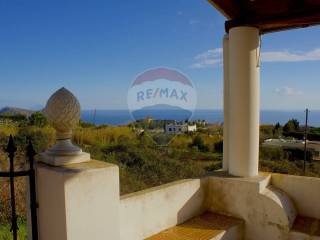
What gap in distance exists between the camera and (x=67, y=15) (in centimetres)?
636

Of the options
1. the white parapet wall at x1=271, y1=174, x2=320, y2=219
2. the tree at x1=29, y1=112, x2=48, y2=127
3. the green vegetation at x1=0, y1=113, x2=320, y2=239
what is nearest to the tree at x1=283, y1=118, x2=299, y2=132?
the green vegetation at x1=0, y1=113, x2=320, y2=239

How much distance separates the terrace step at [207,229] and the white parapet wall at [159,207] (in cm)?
7

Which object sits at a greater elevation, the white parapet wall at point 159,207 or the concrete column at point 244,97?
the concrete column at point 244,97

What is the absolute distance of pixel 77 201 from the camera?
1607 mm

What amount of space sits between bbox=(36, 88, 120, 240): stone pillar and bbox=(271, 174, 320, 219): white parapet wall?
2268mm

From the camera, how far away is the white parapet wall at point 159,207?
8.04ft

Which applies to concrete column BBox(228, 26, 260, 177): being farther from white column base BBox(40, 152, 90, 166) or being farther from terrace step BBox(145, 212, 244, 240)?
white column base BBox(40, 152, 90, 166)

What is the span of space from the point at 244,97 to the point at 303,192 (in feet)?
4.00

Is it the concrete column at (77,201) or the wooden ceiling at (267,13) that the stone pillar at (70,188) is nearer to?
the concrete column at (77,201)

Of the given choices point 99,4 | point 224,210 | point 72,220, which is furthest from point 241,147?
point 99,4

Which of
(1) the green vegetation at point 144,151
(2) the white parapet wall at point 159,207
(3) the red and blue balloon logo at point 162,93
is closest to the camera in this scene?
(2) the white parapet wall at point 159,207

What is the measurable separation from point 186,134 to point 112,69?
369cm

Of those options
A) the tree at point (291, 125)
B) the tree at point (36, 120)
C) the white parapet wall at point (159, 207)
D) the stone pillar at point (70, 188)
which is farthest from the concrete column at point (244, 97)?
the tree at point (291, 125)

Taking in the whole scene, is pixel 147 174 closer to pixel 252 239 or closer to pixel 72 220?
pixel 252 239
